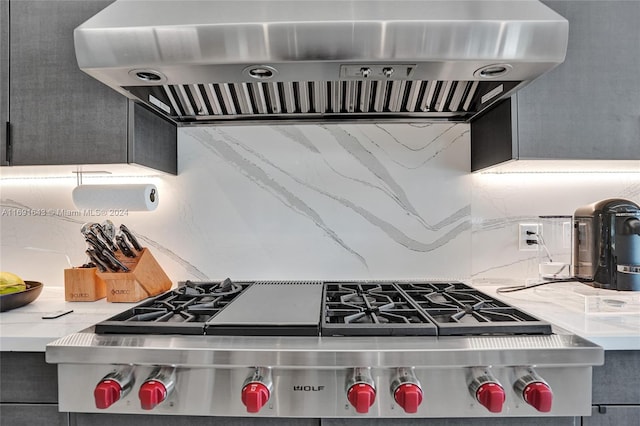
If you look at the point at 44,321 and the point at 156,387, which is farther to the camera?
the point at 44,321

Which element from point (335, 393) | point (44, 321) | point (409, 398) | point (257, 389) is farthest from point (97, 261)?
point (409, 398)

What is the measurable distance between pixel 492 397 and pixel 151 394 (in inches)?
26.8

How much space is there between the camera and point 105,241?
1.15m

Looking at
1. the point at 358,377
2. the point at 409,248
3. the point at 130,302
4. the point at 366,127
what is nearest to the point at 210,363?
the point at 358,377

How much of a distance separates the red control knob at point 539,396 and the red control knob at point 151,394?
0.75 meters

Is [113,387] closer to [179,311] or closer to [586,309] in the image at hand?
[179,311]

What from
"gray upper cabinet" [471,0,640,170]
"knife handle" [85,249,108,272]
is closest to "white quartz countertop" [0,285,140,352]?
"knife handle" [85,249,108,272]

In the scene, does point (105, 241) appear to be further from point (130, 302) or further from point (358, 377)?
point (358, 377)

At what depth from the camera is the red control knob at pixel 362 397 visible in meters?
0.69

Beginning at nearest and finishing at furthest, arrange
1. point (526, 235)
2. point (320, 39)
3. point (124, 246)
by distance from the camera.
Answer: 1. point (320, 39)
2. point (124, 246)
3. point (526, 235)

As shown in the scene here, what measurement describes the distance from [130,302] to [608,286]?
1.57m

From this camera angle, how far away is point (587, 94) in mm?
1099

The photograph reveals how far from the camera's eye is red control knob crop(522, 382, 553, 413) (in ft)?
2.30

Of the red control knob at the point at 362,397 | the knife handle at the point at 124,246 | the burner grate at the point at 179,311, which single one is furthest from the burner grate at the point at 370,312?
the knife handle at the point at 124,246
